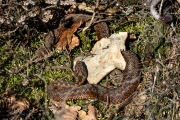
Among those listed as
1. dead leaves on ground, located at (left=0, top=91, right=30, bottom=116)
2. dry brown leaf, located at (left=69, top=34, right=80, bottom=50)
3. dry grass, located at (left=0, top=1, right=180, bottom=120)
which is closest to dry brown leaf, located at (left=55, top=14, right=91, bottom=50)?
dry brown leaf, located at (left=69, top=34, right=80, bottom=50)

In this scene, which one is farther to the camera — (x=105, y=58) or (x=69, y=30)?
(x=69, y=30)

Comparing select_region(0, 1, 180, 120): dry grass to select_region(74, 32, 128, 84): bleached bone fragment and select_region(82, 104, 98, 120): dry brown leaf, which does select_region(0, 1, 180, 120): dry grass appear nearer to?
select_region(82, 104, 98, 120): dry brown leaf

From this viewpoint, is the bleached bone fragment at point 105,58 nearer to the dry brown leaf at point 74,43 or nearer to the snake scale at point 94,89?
the snake scale at point 94,89

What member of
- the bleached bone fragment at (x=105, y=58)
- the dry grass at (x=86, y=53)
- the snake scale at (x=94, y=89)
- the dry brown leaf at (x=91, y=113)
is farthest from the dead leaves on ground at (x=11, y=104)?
the bleached bone fragment at (x=105, y=58)

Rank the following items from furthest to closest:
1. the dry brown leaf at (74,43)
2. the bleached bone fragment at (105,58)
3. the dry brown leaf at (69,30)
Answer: the dry brown leaf at (69,30)
the dry brown leaf at (74,43)
the bleached bone fragment at (105,58)

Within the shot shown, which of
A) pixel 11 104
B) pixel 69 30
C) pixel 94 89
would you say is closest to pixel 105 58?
pixel 94 89

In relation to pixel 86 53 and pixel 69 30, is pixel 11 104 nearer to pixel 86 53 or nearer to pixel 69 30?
pixel 86 53

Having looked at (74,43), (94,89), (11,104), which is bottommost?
(11,104)
